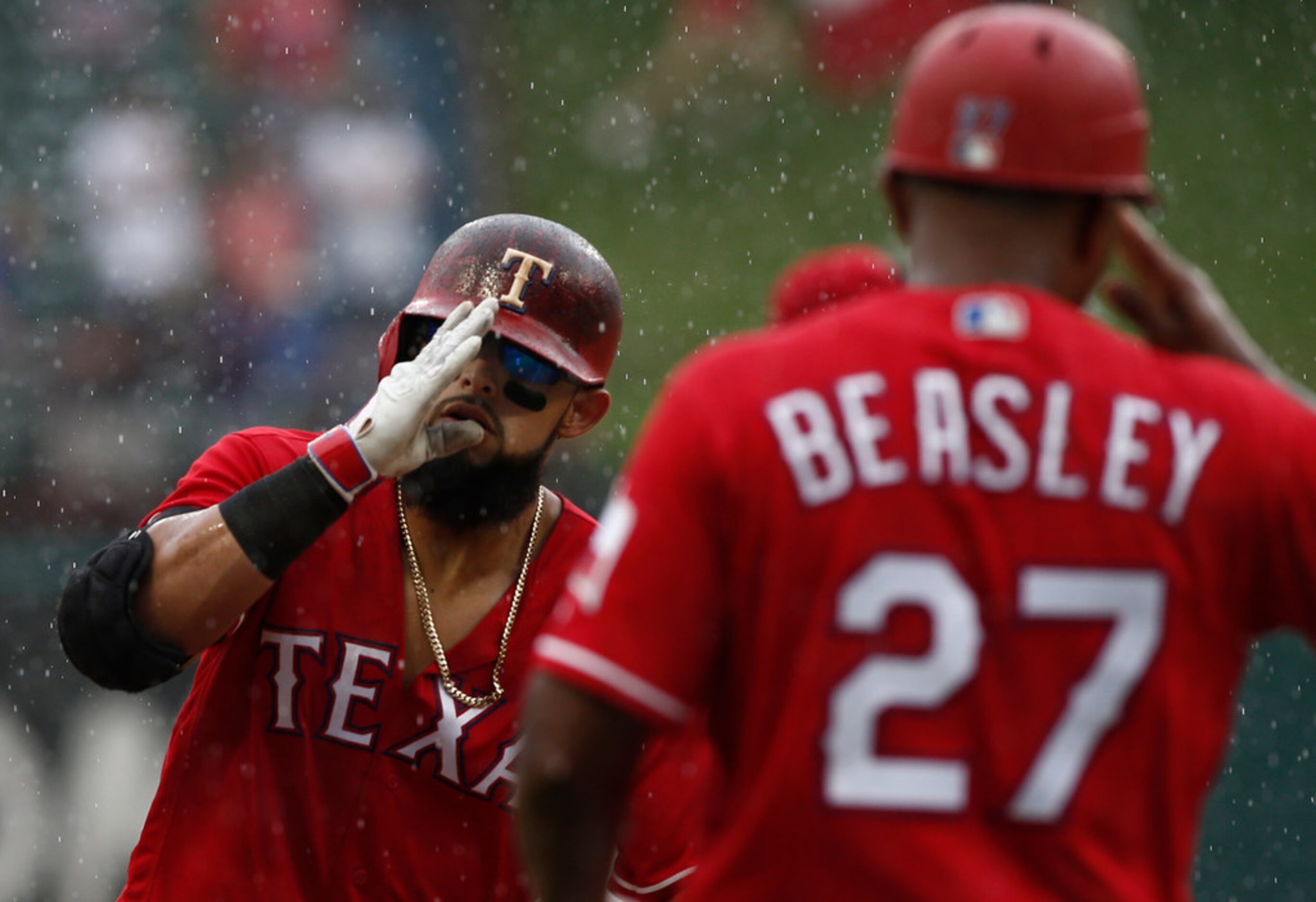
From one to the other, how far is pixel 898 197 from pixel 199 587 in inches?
59.4

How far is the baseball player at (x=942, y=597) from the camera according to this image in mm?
1619

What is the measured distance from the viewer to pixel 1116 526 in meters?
1.63

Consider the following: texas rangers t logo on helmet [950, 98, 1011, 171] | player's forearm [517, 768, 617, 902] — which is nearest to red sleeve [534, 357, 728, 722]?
player's forearm [517, 768, 617, 902]

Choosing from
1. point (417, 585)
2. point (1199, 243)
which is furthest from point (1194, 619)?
point (1199, 243)

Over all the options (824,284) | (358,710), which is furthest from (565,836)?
(824,284)

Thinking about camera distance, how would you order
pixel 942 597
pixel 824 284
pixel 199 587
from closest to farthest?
pixel 942 597
pixel 199 587
pixel 824 284

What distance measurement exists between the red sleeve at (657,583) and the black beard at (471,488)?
1.66 metres

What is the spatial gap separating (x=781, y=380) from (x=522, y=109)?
1201 cm

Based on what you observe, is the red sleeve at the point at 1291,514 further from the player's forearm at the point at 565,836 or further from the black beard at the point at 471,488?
the black beard at the point at 471,488

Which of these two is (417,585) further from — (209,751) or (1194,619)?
(1194,619)

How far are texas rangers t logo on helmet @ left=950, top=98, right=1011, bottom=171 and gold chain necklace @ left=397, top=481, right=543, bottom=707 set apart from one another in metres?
1.74

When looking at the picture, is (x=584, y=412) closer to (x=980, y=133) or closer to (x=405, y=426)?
(x=405, y=426)

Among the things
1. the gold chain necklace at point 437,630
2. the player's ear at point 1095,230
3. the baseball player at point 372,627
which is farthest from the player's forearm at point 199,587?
the player's ear at point 1095,230

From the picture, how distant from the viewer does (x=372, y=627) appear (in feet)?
10.4
